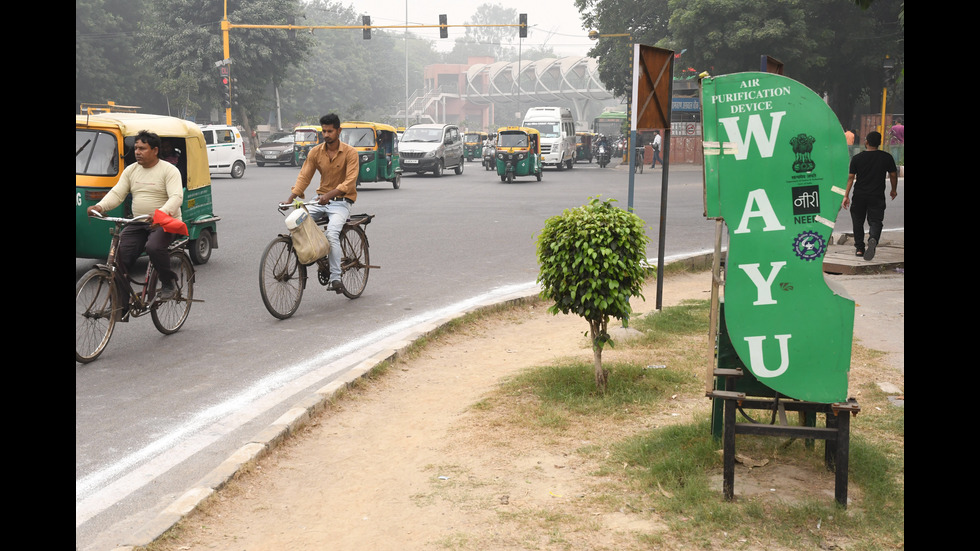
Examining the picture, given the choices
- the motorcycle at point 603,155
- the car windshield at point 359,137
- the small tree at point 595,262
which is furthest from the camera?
the motorcycle at point 603,155

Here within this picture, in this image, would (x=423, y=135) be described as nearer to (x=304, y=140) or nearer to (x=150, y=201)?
(x=304, y=140)

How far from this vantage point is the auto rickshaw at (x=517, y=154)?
2922 centimetres

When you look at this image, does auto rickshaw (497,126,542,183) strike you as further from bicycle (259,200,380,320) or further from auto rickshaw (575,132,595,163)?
bicycle (259,200,380,320)

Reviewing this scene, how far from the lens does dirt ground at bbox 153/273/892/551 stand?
3.74 metres

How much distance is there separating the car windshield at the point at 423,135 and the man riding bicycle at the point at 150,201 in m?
26.0

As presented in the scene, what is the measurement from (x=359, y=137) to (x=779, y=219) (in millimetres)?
22771

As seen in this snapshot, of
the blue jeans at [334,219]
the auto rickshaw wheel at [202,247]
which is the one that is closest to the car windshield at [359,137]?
the auto rickshaw wheel at [202,247]

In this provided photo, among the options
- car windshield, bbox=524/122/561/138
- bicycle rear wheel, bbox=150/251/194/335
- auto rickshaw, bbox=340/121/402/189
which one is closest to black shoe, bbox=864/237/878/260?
bicycle rear wheel, bbox=150/251/194/335

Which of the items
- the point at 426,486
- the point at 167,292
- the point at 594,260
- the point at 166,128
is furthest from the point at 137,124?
the point at 426,486

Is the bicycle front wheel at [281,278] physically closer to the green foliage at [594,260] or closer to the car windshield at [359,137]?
the green foliage at [594,260]

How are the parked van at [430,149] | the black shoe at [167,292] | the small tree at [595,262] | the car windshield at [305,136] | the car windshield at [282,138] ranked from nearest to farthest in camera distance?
the small tree at [595,262] → the black shoe at [167,292] → the parked van at [430,149] → the car windshield at [305,136] → the car windshield at [282,138]

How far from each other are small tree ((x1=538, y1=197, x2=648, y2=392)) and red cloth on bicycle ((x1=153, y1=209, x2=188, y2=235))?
309 cm

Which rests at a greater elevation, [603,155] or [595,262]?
[603,155]

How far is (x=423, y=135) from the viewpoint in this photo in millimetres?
33344
